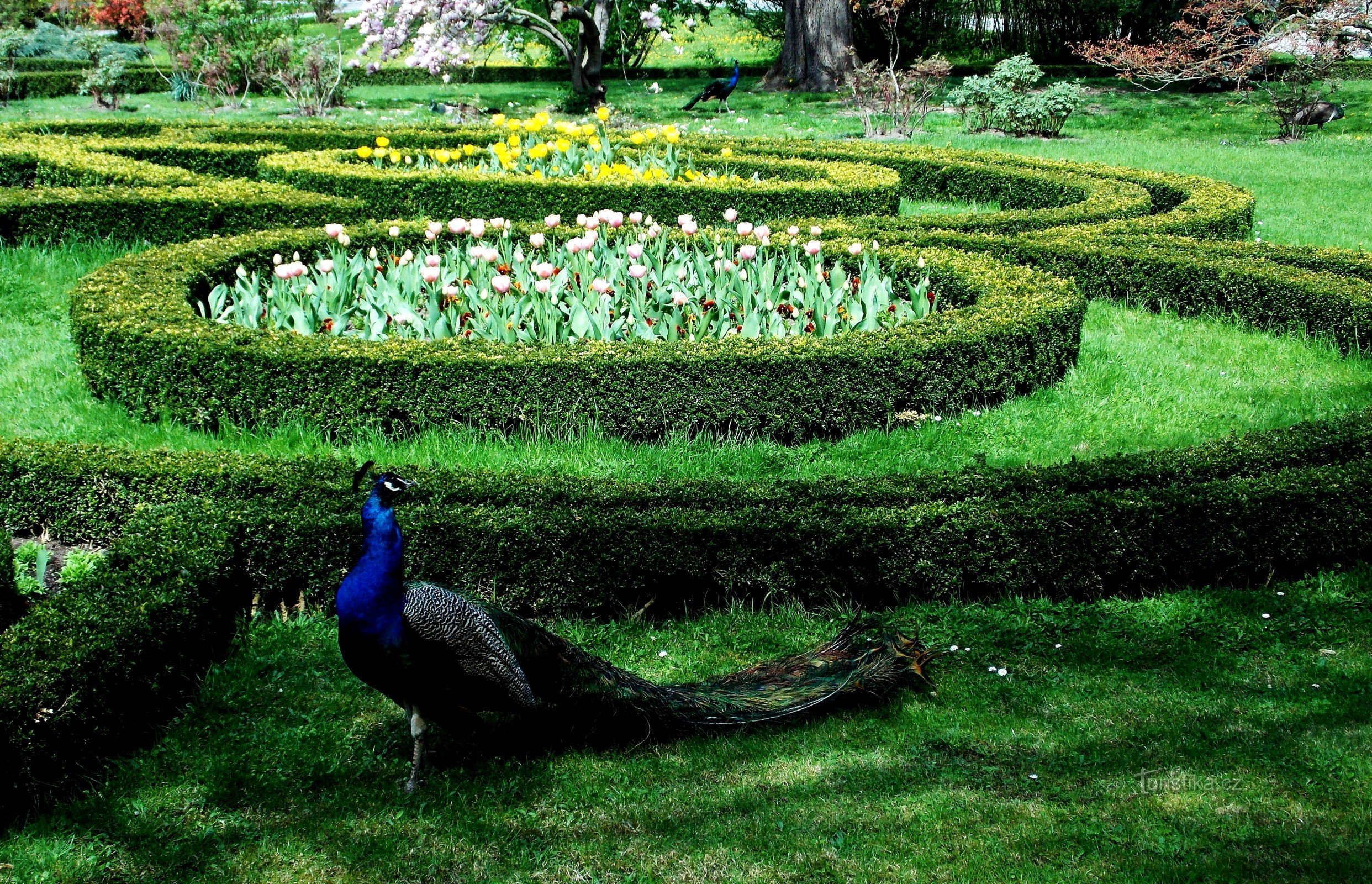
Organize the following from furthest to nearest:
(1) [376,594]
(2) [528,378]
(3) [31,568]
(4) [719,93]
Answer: (4) [719,93] → (2) [528,378] → (3) [31,568] → (1) [376,594]

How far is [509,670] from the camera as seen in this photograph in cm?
344

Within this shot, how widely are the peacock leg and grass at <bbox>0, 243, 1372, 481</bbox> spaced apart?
2242 mm

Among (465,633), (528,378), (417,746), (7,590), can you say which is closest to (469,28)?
(528,378)

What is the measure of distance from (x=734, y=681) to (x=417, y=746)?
107 centimetres

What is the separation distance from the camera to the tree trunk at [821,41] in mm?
24562

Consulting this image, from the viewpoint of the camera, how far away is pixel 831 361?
6680 millimetres

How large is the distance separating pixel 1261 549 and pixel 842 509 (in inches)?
72.9

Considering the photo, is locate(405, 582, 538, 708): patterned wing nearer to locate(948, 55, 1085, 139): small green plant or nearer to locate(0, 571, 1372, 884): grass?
locate(0, 571, 1372, 884): grass

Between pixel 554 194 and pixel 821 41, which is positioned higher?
pixel 821 41

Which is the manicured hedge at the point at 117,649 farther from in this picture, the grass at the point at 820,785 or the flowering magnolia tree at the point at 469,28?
the flowering magnolia tree at the point at 469,28

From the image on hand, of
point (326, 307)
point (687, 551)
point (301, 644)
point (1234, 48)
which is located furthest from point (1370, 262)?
point (1234, 48)

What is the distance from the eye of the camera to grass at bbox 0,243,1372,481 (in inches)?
248

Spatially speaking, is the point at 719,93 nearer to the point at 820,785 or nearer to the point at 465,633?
the point at 820,785

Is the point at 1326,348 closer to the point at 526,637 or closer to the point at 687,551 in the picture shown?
the point at 687,551
